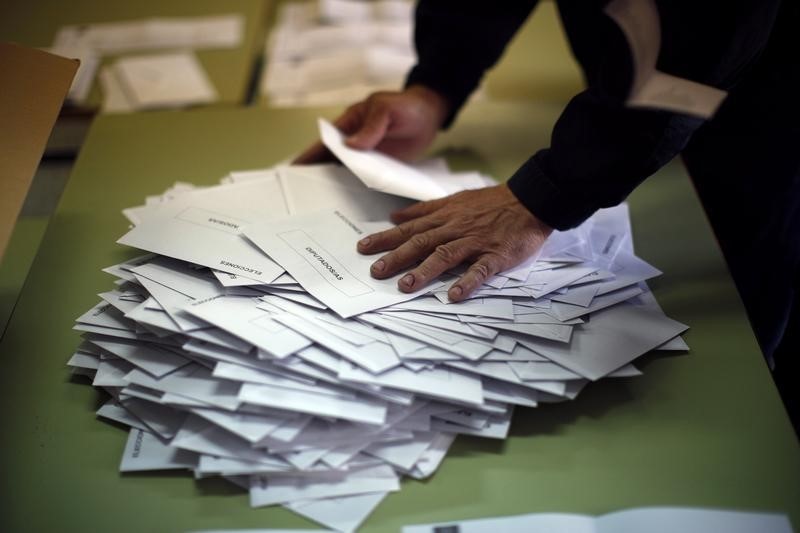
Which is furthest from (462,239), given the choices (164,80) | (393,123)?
(164,80)

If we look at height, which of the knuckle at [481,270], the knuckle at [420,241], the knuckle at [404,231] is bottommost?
the knuckle at [481,270]

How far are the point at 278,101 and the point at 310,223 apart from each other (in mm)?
787

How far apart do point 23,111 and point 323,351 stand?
51cm

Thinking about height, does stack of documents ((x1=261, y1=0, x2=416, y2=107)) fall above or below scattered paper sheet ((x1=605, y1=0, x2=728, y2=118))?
above

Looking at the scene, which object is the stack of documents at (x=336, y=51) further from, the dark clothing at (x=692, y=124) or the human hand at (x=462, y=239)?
the human hand at (x=462, y=239)

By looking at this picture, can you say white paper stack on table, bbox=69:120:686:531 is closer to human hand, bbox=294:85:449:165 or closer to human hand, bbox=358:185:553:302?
human hand, bbox=358:185:553:302

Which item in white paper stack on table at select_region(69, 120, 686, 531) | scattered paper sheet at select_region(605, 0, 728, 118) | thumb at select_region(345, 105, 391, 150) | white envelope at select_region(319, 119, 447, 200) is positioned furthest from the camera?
thumb at select_region(345, 105, 391, 150)

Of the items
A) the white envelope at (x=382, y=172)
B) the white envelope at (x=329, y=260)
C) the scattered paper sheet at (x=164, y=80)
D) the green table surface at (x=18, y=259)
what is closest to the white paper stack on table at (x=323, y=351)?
the white envelope at (x=329, y=260)

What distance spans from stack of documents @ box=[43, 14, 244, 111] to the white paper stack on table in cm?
77

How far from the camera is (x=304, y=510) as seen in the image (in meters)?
0.82

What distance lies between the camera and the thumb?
131cm

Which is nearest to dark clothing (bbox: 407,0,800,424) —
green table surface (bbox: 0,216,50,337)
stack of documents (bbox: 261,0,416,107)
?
stack of documents (bbox: 261,0,416,107)

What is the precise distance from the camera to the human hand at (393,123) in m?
1.34

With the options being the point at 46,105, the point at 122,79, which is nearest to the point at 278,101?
the point at 122,79
